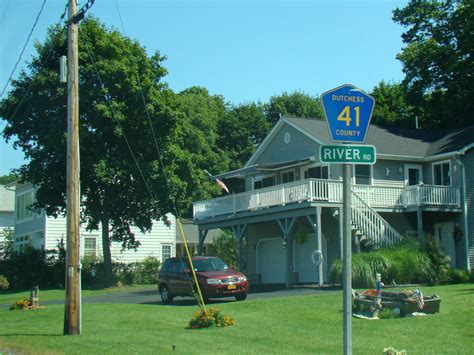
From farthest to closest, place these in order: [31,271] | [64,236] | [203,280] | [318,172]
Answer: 1. [64,236]
2. [31,271]
3. [318,172]
4. [203,280]

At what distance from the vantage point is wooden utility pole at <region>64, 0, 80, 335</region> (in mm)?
16453

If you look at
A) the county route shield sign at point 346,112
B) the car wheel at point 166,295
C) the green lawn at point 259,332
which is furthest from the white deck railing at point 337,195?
the county route shield sign at point 346,112

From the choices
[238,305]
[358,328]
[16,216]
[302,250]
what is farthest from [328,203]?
[16,216]

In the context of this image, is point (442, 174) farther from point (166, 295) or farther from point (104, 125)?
point (104, 125)

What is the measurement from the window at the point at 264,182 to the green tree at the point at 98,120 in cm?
441

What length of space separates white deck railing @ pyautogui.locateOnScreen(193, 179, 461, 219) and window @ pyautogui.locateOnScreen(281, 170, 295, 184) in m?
3.05

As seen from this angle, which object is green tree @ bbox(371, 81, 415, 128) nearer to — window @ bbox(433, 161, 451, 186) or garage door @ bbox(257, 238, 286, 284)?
window @ bbox(433, 161, 451, 186)

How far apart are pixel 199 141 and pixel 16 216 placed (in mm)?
15684

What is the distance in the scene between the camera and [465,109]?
44.2 meters

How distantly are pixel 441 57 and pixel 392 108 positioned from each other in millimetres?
8876

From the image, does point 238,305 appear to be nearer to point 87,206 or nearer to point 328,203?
point 328,203

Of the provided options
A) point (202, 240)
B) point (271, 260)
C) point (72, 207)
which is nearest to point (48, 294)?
point (202, 240)

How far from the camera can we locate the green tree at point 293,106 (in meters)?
66.0

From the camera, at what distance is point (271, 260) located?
3634 centimetres
